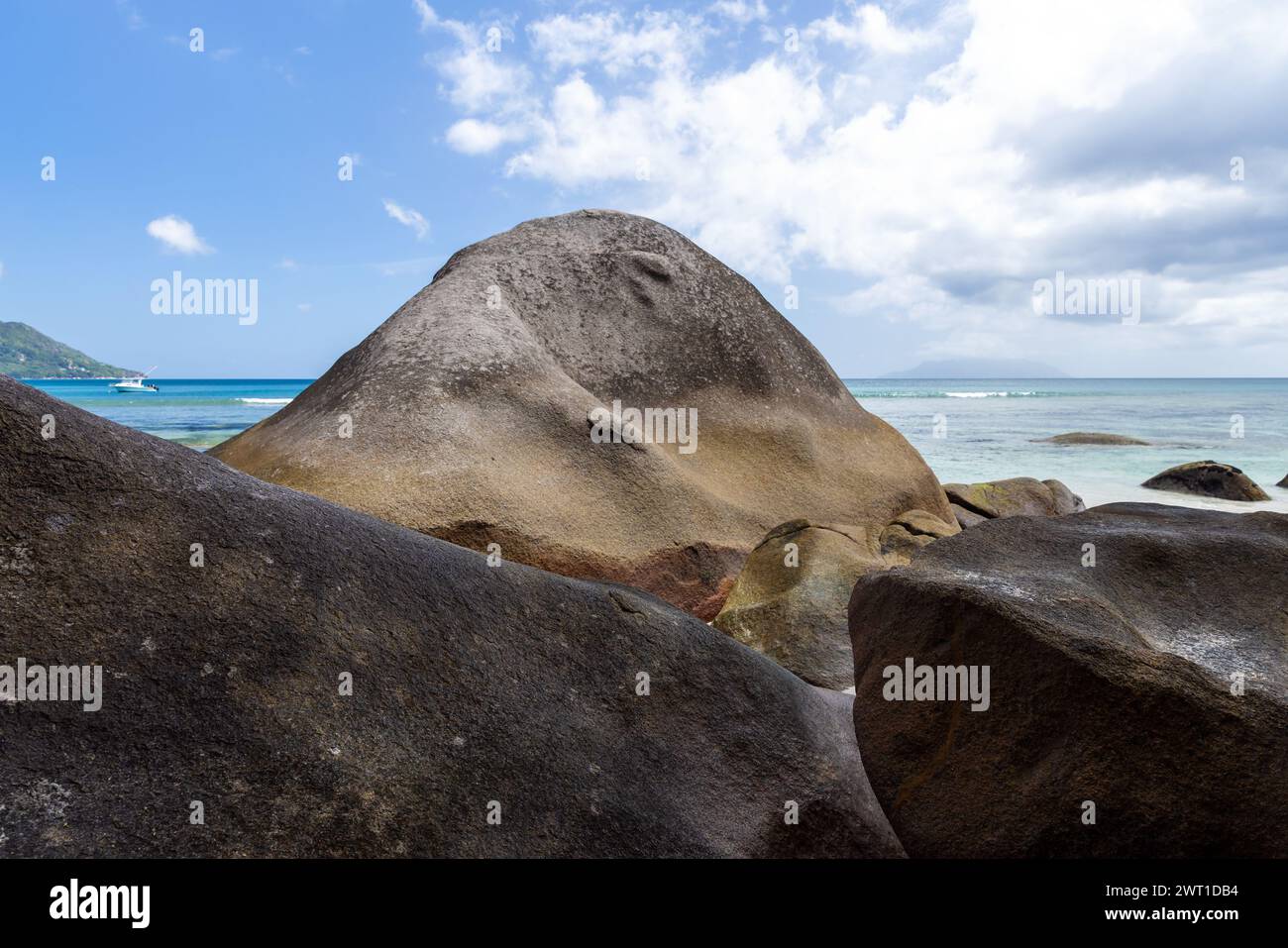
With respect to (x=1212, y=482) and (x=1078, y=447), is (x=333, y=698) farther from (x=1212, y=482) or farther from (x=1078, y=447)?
(x=1078, y=447)

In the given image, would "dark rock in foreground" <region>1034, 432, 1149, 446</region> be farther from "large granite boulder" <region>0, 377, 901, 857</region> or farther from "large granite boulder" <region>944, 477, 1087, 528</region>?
"large granite boulder" <region>0, 377, 901, 857</region>

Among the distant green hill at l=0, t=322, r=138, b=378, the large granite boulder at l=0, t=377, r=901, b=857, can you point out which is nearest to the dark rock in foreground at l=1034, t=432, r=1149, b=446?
the large granite boulder at l=0, t=377, r=901, b=857

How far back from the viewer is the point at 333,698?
2.34 metres

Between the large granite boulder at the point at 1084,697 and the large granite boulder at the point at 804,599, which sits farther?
the large granite boulder at the point at 804,599

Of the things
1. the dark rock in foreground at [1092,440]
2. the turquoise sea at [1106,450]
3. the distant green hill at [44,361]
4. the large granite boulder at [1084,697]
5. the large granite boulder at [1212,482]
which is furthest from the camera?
the distant green hill at [44,361]

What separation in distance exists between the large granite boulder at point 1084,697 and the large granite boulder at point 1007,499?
7015mm

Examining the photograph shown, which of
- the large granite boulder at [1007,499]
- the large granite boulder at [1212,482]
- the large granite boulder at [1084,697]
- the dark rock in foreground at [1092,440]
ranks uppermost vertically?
the dark rock in foreground at [1092,440]

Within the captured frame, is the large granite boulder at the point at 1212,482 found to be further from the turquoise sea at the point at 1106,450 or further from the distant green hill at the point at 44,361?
the distant green hill at the point at 44,361

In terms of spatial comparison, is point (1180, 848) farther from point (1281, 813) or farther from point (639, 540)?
point (639, 540)

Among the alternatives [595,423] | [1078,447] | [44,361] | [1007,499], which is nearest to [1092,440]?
[1078,447]

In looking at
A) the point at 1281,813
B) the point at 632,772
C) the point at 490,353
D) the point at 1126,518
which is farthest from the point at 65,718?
the point at 490,353

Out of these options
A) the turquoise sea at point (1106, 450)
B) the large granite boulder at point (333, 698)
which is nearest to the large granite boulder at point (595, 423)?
the large granite boulder at point (333, 698)

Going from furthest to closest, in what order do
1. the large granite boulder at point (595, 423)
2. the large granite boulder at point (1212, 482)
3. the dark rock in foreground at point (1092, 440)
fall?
1. the dark rock in foreground at point (1092, 440)
2. the large granite boulder at point (1212, 482)
3. the large granite boulder at point (595, 423)

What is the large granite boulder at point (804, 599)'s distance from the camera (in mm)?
4660
